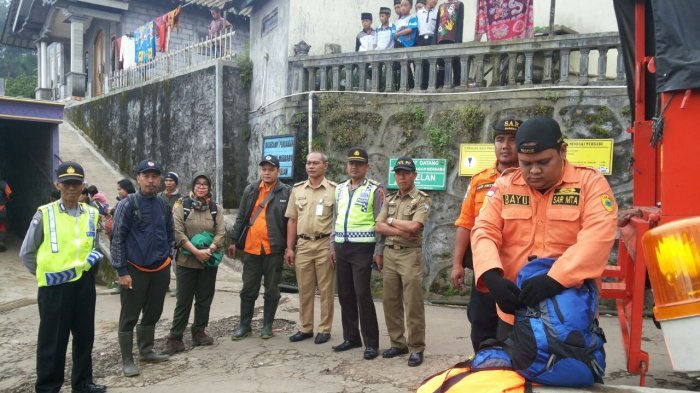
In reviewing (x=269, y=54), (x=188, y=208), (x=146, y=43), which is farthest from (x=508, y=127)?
(x=146, y=43)

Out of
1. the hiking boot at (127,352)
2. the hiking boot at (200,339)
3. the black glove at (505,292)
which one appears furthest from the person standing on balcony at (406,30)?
the black glove at (505,292)

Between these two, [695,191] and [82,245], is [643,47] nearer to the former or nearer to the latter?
[695,191]

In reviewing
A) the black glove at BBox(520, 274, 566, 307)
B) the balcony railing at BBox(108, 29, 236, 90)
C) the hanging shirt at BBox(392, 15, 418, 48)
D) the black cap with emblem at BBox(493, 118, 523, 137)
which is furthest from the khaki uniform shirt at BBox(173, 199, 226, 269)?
the balcony railing at BBox(108, 29, 236, 90)

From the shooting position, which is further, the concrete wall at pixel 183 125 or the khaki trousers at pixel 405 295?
the concrete wall at pixel 183 125

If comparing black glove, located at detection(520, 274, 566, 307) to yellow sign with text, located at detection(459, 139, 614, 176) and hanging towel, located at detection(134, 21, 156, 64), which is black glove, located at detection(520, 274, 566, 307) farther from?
hanging towel, located at detection(134, 21, 156, 64)

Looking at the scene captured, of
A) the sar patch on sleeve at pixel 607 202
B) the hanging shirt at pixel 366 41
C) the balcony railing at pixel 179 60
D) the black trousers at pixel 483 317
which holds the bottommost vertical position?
the black trousers at pixel 483 317

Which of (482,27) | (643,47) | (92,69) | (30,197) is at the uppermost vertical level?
(92,69)

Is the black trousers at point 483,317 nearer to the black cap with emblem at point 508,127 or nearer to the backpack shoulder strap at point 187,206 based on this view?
the black cap with emblem at point 508,127

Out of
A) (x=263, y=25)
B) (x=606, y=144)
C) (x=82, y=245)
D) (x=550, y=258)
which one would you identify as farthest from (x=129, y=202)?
(x=263, y=25)

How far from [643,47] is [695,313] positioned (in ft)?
7.14

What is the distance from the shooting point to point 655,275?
2400 mm

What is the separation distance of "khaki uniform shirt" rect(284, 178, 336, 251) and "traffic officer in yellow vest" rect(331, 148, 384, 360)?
0.25 m

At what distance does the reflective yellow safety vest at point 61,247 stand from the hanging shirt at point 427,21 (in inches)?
242

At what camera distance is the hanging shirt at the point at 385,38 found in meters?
9.26
